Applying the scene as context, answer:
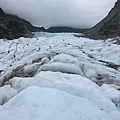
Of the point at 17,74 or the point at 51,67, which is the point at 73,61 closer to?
the point at 51,67

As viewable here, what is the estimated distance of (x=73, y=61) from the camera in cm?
677

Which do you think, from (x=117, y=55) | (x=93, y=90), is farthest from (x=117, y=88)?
(x=117, y=55)

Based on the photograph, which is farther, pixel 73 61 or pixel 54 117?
pixel 73 61

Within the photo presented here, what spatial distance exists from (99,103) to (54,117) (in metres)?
1.12

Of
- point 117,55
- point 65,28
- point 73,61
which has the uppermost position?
point 73,61

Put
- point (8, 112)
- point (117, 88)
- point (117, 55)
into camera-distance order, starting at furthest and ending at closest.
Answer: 1. point (117, 55)
2. point (117, 88)
3. point (8, 112)

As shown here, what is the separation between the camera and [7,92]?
4.66m

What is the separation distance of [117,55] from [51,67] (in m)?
5.03

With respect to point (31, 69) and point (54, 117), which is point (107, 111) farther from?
point (31, 69)

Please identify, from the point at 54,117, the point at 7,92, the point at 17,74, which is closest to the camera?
the point at 54,117

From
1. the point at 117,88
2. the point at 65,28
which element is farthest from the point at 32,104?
the point at 65,28

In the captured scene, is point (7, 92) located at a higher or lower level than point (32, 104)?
lower

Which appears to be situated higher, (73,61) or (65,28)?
(73,61)

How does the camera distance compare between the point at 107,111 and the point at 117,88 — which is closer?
the point at 107,111
